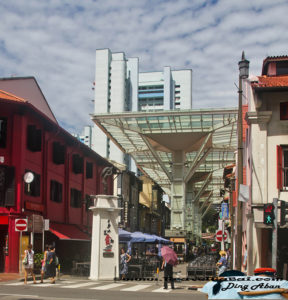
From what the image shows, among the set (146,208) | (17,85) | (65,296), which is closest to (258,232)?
(65,296)

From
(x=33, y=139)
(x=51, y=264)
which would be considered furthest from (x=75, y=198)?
(x=51, y=264)

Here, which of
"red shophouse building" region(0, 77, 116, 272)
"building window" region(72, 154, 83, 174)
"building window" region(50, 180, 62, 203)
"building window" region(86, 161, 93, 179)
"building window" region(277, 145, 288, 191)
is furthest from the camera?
"building window" region(86, 161, 93, 179)

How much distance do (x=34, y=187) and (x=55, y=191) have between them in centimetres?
397

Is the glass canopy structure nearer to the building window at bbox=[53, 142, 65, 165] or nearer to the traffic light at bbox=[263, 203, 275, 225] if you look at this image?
the building window at bbox=[53, 142, 65, 165]

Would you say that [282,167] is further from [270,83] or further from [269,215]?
[269,215]

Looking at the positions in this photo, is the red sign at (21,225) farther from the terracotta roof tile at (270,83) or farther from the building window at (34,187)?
the terracotta roof tile at (270,83)

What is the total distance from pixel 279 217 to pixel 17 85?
26.9m

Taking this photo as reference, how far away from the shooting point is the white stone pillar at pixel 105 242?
2420cm

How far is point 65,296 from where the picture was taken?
53.5ft

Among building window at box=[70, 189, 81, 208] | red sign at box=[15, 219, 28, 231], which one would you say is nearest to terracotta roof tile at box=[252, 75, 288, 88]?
red sign at box=[15, 219, 28, 231]

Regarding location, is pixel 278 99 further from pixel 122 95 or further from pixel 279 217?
pixel 122 95

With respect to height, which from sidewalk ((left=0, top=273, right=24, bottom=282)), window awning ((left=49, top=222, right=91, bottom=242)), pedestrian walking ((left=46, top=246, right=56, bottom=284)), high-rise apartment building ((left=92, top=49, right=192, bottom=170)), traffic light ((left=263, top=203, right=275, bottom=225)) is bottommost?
sidewalk ((left=0, top=273, right=24, bottom=282))

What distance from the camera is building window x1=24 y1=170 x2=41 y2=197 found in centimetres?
2929

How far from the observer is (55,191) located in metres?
34.7
